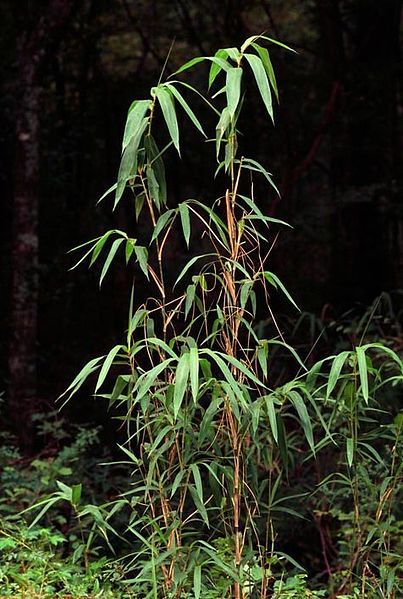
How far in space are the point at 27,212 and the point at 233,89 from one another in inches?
188

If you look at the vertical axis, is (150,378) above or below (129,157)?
below

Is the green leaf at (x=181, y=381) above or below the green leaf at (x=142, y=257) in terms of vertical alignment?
below

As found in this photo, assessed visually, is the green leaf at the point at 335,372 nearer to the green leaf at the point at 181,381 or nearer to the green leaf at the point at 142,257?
the green leaf at the point at 181,381

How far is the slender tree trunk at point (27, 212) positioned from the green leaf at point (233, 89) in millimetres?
4684

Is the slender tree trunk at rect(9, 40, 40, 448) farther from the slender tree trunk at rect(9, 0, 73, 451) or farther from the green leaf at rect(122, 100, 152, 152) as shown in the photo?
the green leaf at rect(122, 100, 152, 152)

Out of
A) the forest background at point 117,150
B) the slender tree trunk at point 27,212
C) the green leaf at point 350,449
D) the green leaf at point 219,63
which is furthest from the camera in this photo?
the forest background at point 117,150

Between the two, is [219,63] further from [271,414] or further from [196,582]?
[196,582]

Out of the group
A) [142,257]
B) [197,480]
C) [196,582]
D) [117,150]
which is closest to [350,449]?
[197,480]

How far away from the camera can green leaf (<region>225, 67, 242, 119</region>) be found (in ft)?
8.61

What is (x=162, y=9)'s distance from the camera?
13.1m

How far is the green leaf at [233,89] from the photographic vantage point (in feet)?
8.61

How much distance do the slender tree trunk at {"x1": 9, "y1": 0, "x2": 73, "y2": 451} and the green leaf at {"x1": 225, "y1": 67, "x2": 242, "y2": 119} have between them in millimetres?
4684

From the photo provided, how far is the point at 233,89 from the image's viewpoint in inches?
104

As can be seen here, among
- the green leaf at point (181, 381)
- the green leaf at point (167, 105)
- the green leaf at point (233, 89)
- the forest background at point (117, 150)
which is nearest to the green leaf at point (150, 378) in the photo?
the green leaf at point (181, 381)
